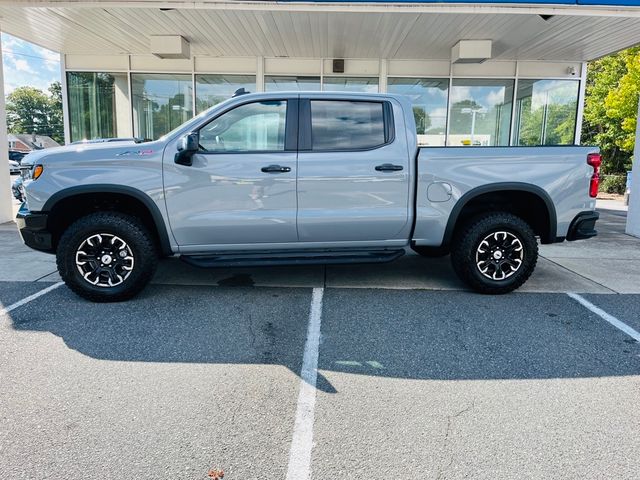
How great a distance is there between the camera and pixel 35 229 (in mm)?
4730

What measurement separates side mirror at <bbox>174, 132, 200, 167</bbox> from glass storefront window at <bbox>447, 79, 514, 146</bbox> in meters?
9.32

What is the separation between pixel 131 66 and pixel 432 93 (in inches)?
296

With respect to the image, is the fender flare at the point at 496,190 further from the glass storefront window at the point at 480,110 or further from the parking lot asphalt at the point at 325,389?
the glass storefront window at the point at 480,110

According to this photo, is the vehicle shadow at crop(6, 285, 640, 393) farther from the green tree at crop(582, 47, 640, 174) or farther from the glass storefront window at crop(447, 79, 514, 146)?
the green tree at crop(582, 47, 640, 174)

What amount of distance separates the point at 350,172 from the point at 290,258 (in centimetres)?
107

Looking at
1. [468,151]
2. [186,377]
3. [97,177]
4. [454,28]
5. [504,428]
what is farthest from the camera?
[454,28]

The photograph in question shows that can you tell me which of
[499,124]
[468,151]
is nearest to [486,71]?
[499,124]

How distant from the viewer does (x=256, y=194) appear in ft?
16.1

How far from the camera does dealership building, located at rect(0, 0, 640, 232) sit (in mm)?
8375

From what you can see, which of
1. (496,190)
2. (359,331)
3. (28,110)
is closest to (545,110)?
(496,190)

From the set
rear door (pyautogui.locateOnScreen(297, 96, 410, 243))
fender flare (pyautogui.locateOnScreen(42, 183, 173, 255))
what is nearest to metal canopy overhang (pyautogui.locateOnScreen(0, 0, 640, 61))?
rear door (pyautogui.locateOnScreen(297, 96, 410, 243))

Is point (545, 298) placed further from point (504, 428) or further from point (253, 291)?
point (253, 291)

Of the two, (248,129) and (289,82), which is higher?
(289,82)

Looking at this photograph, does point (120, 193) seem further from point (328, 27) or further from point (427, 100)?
point (427, 100)
